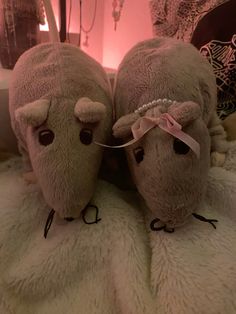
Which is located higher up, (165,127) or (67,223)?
(165,127)

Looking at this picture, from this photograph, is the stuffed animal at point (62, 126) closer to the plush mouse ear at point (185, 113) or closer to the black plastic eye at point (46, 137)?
the black plastic eye at point (46, 137)

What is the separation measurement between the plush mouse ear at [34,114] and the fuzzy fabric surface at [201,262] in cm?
22

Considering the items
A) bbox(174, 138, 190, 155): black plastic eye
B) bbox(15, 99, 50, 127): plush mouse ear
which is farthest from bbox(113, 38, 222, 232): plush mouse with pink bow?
bbox(15, 99, 50, 127): plush mouse ear

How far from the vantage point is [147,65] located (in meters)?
0.54

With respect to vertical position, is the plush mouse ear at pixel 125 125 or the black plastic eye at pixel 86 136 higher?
the plush mouse ear at pixel 125 125

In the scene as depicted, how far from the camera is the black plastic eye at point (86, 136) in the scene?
48cm

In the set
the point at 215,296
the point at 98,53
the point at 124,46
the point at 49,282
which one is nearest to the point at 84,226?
the point at 49,282

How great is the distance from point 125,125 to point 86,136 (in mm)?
59

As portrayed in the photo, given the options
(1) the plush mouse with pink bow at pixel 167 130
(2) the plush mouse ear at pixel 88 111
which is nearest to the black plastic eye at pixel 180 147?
(1) the plush mouse with pink bow at pixel 167 130

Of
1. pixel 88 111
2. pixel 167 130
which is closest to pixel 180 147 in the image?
pixel 167 130

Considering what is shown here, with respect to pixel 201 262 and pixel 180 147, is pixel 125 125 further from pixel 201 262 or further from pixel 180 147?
pixel 201 262

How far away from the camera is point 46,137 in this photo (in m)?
0.47

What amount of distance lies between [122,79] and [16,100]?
178 mm

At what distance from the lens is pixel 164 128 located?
0.45 m
